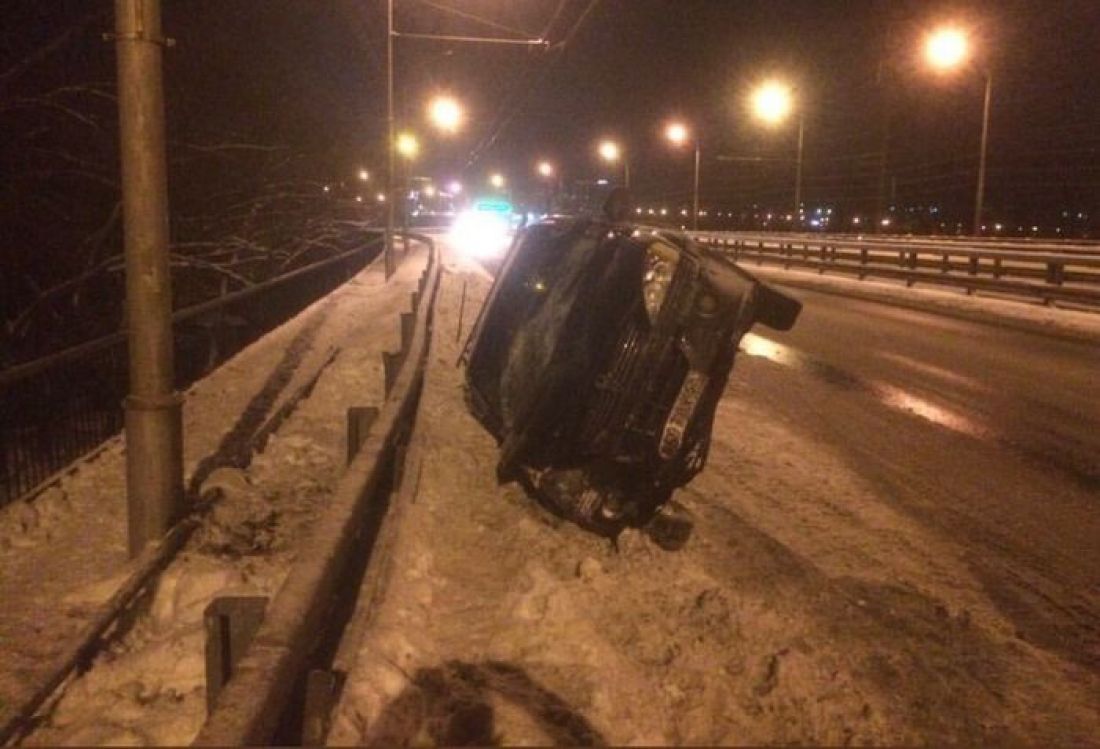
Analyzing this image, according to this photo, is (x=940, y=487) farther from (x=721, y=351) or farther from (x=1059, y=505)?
(x=721, y=351)

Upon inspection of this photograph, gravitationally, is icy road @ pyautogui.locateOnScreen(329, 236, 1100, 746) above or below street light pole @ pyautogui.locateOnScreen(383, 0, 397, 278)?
below

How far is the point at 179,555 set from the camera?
5965 mm

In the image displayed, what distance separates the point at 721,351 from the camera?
5.39 metres

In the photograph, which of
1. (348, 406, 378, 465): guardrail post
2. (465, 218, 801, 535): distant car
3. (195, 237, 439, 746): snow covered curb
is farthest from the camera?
(348, 406, 378, 465): guardrail post

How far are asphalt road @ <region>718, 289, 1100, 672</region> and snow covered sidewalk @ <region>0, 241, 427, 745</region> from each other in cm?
375

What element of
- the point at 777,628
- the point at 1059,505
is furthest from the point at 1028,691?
the point at 1059,505

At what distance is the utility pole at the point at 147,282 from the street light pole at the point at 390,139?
1997 cm

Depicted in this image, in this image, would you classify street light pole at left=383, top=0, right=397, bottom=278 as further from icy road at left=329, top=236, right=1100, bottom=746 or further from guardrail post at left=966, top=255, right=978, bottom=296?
icy road at left=329, top=236, right=1100, bottom=746

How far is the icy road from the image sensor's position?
3885mm

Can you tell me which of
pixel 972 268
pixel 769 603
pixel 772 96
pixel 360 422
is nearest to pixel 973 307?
pixel 972 268

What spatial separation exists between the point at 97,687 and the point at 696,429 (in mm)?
3058

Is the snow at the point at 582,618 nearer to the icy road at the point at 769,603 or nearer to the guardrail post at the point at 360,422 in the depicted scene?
the icy road at the point at 769,603

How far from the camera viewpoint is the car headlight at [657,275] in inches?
215

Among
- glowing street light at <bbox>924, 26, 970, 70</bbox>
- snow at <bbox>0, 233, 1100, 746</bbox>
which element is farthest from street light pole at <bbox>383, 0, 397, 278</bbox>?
snow at <bbox>0, 233, 1100, 746</bbox>
